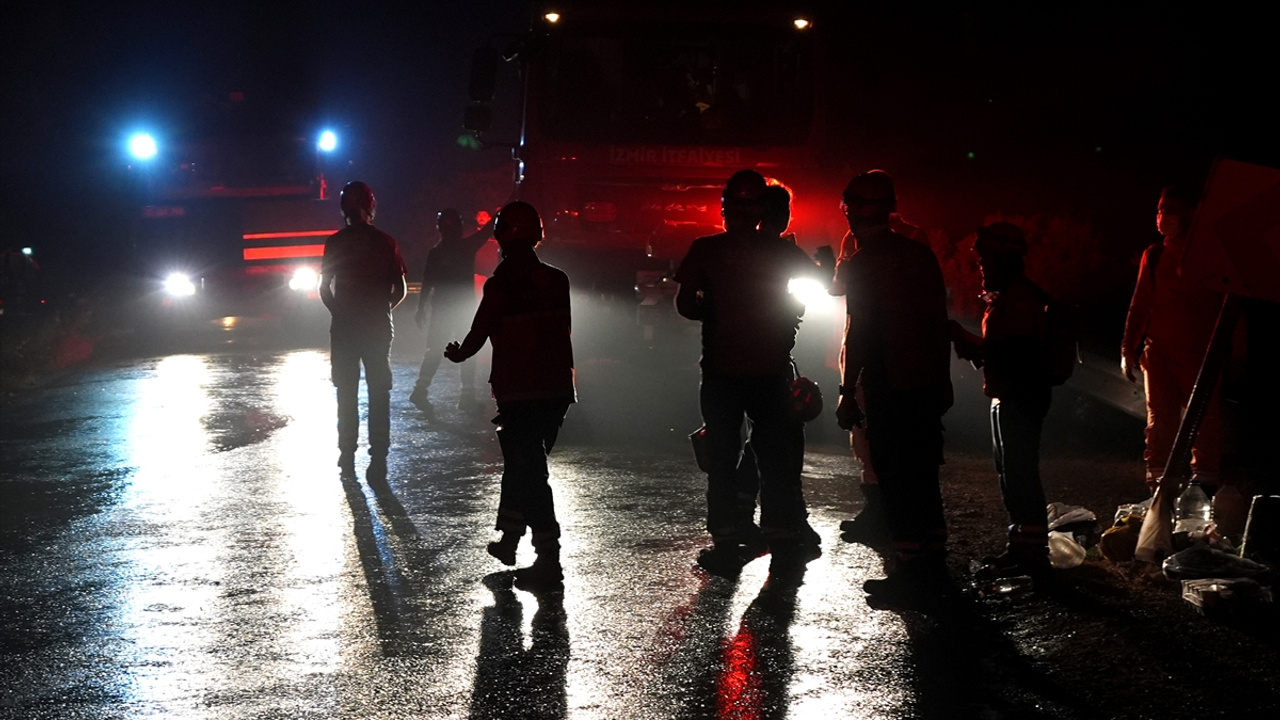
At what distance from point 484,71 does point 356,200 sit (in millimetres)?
3967

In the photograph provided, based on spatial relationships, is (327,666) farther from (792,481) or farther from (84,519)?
(84,519)

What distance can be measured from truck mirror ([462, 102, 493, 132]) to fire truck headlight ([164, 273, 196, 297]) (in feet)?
32.7

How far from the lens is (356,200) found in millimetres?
9031

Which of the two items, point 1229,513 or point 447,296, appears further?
point 447,296

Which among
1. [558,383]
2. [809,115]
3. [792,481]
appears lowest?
[792,481]

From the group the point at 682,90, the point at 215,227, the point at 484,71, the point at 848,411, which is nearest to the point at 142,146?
the point at 215,227

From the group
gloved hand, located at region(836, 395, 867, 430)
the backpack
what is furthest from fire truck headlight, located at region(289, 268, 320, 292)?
the backpack

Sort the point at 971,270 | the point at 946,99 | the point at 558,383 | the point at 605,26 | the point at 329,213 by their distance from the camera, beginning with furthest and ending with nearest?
the point at 946,99 → the point at 329,213 → the point at 971,270 → the point at 605,26 → the point at 558,383

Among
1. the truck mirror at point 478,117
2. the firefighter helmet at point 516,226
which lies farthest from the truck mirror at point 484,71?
the firefighter helmet at point 516,226

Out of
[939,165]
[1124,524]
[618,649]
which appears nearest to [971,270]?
[939,165]

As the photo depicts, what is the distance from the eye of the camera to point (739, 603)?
600cm

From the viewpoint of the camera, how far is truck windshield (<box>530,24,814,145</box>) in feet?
42.1

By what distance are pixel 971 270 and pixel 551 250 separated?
30.9ft

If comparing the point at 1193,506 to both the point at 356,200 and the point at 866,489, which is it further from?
the point at 356,200
